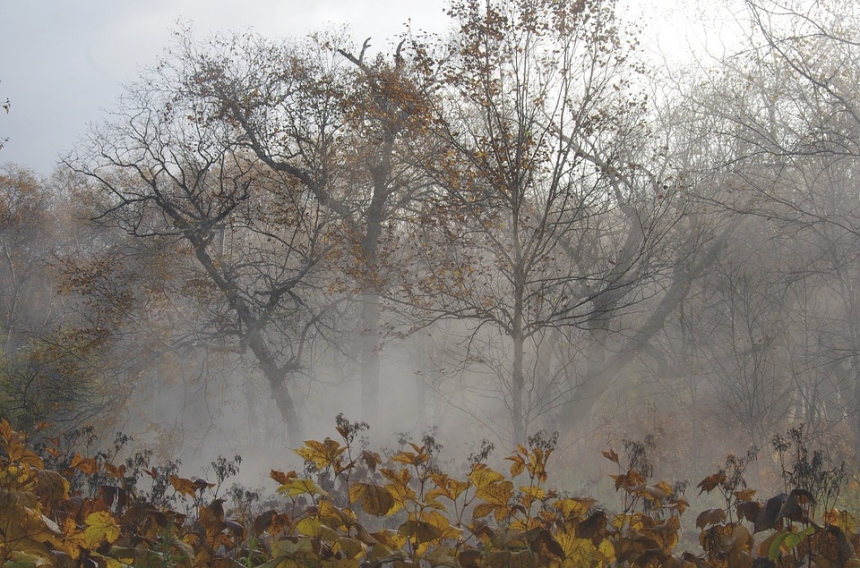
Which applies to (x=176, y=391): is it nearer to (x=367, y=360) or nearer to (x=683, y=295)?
(x=367, y=360)

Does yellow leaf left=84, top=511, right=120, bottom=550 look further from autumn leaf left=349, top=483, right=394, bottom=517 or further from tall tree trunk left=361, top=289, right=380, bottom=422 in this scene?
tall tree trunk left=361, top=289, right=380, bottom=422

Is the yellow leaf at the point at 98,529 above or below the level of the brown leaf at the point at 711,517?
below

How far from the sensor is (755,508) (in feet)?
7.45

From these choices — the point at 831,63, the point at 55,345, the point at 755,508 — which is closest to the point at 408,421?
the point at 55,345

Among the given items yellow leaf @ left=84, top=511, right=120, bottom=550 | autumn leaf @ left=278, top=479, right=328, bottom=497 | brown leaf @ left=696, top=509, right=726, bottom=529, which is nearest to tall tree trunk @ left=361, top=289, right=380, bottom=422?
brown leaf @ left=696, top=509, right=726, bottom=529

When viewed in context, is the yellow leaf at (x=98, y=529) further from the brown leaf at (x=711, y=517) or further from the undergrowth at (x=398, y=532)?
the brown leaf at (x=711, y=517)

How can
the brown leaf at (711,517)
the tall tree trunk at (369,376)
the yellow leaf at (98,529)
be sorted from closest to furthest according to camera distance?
the yellow leaf at (98,529) → the brown leaf at (711,517) → the tall tree trunk at (369,376)

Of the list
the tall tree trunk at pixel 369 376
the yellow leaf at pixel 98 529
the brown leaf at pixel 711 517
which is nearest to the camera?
the yellow leaf at pixel 98 529

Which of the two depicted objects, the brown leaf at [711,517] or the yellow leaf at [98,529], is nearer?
the yellow leaf at [98,529]

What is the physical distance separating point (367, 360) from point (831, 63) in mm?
10733

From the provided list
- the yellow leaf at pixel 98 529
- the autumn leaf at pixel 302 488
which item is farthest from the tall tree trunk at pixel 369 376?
the autumn leaf at pixel 302 488

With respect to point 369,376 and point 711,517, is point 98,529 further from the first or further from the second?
point 369,376

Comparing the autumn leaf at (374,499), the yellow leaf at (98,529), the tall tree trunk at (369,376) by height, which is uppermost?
the tall tree trunk at (369,376)

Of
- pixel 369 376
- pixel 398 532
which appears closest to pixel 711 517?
pixel 398 532
